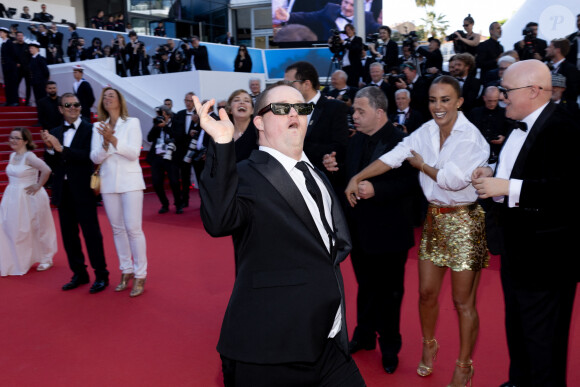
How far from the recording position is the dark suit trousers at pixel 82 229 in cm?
511

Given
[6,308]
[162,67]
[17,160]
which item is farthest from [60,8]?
[6,308]

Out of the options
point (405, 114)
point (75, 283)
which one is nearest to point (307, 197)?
point (75, 283)

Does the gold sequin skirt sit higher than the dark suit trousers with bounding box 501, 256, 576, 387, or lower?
higher

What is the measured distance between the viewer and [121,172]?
4.83 meters

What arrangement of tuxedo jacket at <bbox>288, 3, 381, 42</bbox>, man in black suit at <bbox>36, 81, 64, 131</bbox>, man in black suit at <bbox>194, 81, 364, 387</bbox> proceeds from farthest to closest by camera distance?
tuxedo jacket at <bbox>288, 3, 381, 42</bbox>
man in black suit at <bbox>36, 81, 64, 131</bbox>
man in black suit at <bbox>194, 81, 364, 387</bbox>

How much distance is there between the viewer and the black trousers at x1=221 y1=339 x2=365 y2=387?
1.77 meters

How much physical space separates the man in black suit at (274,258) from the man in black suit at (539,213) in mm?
1068

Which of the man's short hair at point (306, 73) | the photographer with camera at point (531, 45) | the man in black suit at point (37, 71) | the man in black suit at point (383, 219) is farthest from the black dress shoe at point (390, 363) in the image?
the man in black suit at point (37, 71)

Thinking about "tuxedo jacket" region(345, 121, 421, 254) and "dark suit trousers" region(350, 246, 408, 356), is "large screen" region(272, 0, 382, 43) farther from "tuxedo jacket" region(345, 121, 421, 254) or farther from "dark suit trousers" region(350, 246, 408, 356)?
"dark suit trousers" region(350, 246, 408, 356)

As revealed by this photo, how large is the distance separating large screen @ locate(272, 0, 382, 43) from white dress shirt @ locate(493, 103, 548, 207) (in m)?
26.2

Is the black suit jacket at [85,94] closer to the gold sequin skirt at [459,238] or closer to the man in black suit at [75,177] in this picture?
the man in black suit at [75,177]

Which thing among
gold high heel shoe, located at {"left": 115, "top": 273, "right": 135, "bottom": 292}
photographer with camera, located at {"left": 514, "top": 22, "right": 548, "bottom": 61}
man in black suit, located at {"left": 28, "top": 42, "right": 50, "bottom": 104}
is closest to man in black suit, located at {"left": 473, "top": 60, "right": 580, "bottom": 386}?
gold high heel shoe, located at {"left": 115, "top": 273, "right": 135, "bottom": 292}

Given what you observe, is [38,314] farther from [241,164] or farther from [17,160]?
[241,164]

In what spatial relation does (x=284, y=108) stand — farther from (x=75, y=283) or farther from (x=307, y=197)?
(x=75, y=283)
